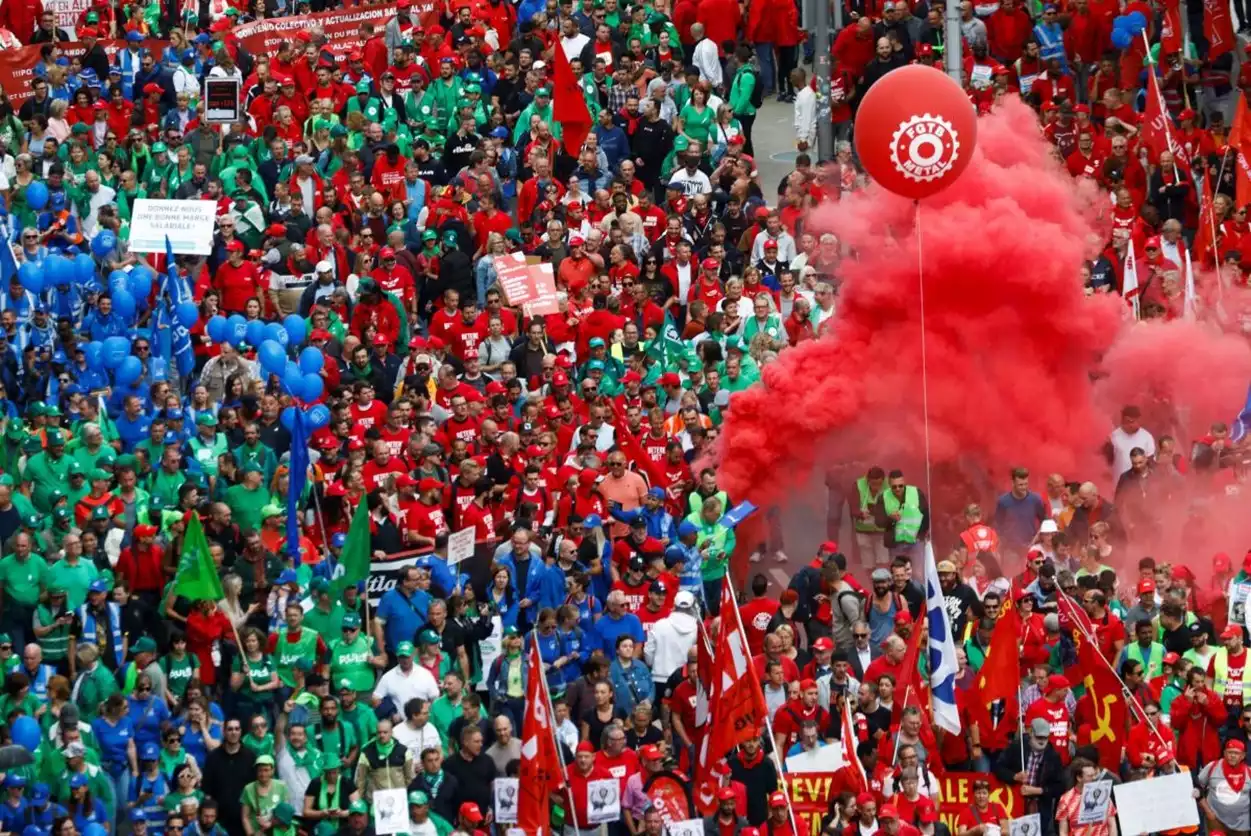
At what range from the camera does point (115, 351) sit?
901 inches

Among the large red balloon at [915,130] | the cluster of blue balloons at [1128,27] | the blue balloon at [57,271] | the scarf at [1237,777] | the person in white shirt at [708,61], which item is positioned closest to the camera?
the scarf at [1237,777]

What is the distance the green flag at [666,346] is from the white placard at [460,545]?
4007 millimetres

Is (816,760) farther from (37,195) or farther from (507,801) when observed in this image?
(37,195)

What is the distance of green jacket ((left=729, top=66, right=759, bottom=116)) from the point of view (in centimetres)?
2920

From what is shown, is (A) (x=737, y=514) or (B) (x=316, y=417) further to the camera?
(B) (x=316, y=417)

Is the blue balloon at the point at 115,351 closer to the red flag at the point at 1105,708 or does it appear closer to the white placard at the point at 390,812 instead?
the white placard at the point at 390,812

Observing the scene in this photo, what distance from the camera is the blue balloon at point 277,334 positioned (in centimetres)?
2331

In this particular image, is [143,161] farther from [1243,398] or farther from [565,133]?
[1243,398]

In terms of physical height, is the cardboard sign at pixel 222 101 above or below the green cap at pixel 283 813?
above

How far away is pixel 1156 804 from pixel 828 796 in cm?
206

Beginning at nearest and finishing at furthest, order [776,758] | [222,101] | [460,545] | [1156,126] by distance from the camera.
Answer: [776,758], [460,545], [222,101], [1156,126]

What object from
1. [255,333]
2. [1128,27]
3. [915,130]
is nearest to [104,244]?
[255,333]

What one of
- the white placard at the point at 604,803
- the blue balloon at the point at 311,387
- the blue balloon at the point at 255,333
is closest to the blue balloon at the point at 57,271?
the blue balloon at the point at 255,333

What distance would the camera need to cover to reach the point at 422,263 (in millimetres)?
25734
